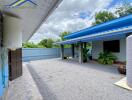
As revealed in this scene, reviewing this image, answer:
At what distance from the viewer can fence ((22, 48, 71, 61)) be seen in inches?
636

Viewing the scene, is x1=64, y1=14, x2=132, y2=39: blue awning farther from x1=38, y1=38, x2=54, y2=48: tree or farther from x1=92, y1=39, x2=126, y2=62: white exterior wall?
x1=38, y1=38, x2=54, y2=48: tree

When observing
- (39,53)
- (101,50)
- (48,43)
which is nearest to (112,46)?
(101,50)

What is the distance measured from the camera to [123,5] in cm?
2580

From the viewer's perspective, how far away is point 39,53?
17.7 metres

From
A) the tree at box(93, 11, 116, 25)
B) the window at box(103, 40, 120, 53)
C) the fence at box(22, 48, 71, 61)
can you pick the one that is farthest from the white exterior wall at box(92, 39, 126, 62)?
the tree at box(93, 11, 116, 25)

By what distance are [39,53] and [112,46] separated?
10611 millimetres

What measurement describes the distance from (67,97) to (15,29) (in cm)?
280

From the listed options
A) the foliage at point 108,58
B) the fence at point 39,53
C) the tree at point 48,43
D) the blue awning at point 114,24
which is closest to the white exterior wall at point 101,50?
the foliage at point 108,58

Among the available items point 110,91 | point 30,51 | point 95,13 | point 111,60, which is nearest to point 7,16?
point 110,91

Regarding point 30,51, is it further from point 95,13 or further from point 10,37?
point 95,13

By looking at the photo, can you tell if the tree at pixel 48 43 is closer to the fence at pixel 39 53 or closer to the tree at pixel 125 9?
the fence at pixel 39 53

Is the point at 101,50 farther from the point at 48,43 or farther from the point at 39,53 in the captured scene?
the point at 48,43

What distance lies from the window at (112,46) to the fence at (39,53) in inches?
338

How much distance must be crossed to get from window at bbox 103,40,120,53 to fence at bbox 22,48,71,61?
28.1 ft
